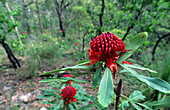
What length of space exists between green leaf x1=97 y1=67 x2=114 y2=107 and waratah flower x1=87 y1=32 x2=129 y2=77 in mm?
65

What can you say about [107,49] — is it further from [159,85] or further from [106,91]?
[159,85]

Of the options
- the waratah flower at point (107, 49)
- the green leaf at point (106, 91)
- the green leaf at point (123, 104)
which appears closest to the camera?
the green leaf at point (106, 91)

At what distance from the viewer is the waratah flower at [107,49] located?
0.55m

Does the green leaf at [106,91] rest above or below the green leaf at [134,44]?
below

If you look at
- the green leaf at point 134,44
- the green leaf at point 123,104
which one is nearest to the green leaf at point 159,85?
the green leaf at point 134,44

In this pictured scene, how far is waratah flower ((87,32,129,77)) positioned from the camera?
0.55 meters

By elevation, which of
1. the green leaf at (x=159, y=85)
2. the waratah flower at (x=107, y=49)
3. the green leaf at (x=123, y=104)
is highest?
the waratah flower at (x=107, y=49)

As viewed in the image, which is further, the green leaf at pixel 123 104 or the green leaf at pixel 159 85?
the green leaf at pixel 123 104

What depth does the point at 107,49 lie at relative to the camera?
21.8 inches

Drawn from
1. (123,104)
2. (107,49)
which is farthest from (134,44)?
(123,104)

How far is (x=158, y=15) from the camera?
204 centimetres

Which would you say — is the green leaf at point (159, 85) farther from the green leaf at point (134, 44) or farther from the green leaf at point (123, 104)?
the green leaf at point (123, 104)

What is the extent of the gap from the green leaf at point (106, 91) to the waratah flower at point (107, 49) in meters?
0.07

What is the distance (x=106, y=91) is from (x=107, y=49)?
24 centimetres
